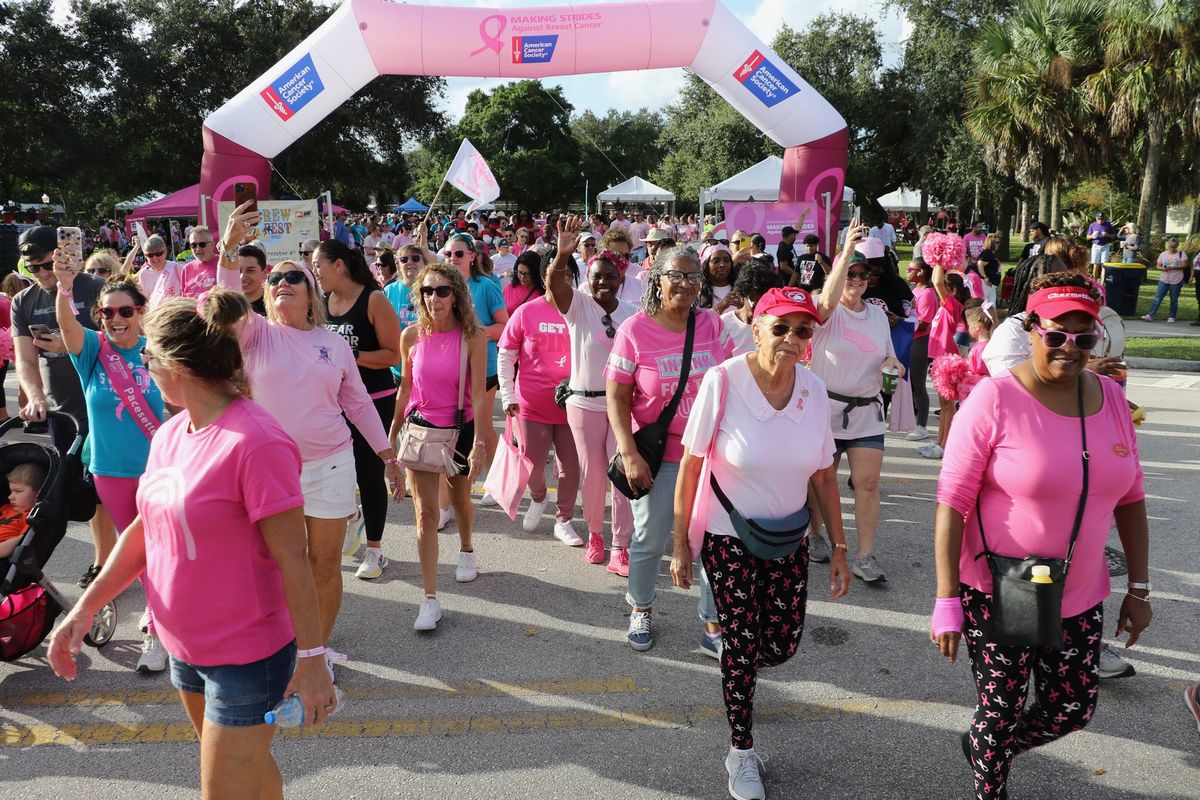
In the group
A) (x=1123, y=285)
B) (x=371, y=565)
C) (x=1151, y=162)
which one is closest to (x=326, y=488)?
(x=371, y=565)

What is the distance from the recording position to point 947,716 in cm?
370

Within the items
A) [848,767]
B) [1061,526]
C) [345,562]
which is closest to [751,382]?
[1061,526]

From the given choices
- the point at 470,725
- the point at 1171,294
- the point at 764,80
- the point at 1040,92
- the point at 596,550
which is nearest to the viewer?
the point at 470,725

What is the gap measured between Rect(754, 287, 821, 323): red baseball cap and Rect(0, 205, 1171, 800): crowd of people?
1 centimetres

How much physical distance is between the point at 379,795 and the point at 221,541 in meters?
1.44

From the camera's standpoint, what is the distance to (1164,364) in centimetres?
1233

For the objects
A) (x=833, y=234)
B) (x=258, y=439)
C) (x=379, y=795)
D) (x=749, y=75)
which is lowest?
(x=379, y=795)

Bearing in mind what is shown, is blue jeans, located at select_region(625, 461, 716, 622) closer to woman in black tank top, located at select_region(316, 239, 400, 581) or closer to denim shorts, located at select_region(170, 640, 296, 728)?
woman in black tank top, located at select_region(316, 239, 400, 581)

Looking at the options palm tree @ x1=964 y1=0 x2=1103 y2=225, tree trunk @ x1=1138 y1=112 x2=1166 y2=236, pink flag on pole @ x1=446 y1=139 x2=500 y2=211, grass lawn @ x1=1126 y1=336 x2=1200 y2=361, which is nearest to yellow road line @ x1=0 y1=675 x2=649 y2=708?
pink flag on pole @ x1=446 y1=139 x2=500 y2=211

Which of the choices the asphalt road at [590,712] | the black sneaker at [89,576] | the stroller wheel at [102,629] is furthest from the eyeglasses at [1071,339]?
the black sneaker at [89,576]

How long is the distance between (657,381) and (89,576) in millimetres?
3305

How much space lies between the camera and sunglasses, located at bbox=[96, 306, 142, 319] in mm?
3898

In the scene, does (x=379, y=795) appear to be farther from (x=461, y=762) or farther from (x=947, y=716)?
(x=947, y=716)

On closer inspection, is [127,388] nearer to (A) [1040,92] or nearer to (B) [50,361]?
(B) [50,361]
